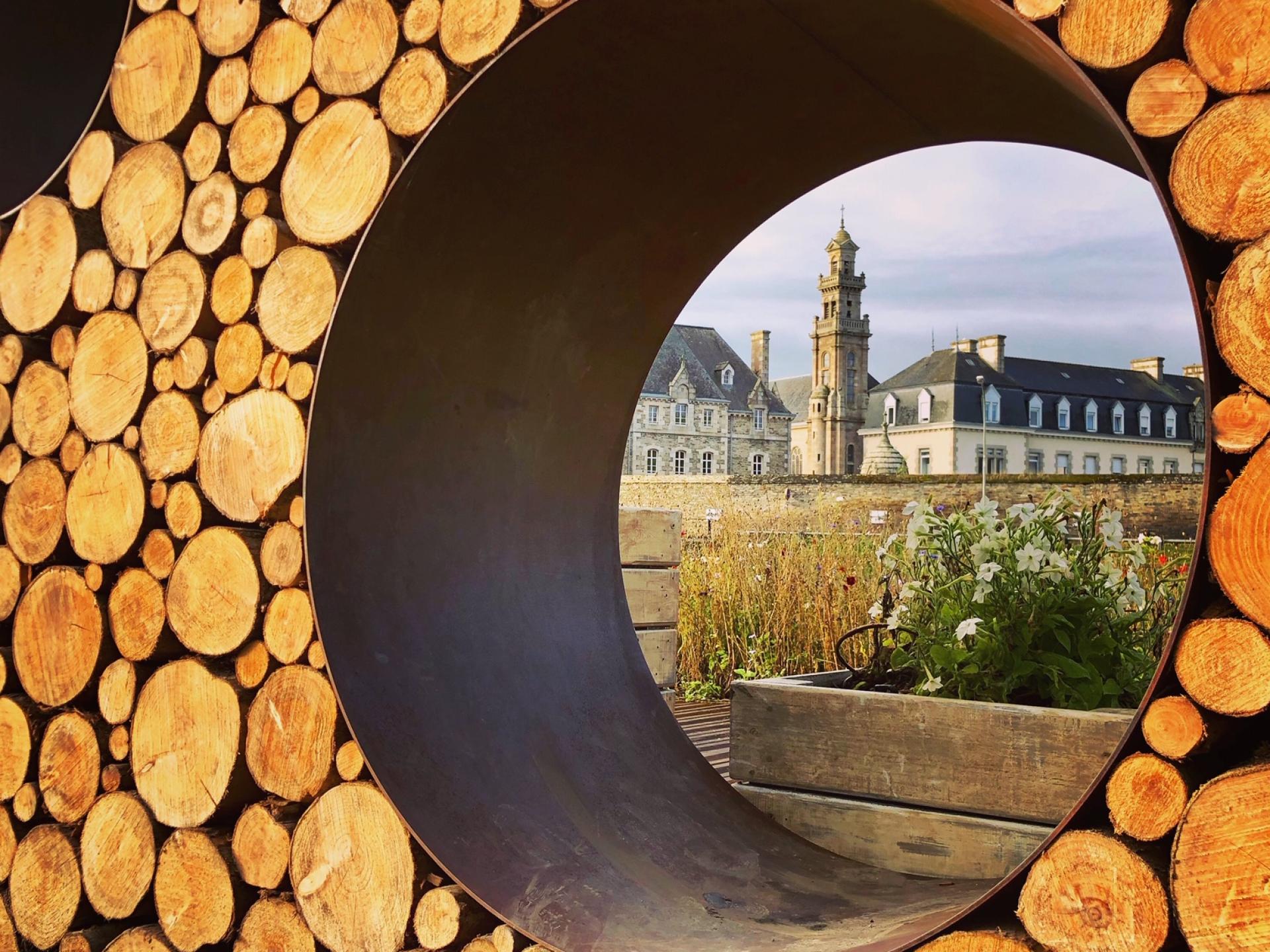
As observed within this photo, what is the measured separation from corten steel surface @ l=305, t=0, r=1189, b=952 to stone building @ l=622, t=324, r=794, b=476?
32731 mm

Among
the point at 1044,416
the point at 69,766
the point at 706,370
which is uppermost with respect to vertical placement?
the point at 706,370

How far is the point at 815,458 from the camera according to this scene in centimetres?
4700

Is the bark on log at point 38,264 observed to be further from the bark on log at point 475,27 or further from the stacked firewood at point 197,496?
the bark on log at point 475,27

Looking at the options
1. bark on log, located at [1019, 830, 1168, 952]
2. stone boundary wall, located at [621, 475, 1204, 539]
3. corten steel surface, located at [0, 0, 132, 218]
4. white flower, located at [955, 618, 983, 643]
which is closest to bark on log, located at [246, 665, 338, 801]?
bark on log, located at [1019, 830, 1168, 952]

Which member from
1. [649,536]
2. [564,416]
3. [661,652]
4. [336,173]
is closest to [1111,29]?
[336,173]

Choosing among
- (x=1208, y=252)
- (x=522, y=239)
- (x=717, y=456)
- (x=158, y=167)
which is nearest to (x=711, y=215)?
(x=522, y=239)

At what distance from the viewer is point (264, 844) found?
167 centimetres

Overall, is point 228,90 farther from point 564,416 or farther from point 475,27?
point 564,416

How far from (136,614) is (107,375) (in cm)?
43

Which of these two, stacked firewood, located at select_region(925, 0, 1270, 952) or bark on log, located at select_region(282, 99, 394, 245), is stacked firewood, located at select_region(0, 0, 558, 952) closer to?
bark on log, located at select_region(282, 99, 394, 245)

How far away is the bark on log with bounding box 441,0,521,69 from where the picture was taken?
1526 mm

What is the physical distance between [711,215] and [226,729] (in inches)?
48.5

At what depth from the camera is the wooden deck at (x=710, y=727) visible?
3.80 m

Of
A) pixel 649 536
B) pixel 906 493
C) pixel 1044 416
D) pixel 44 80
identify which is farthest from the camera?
pixel 1044 416
